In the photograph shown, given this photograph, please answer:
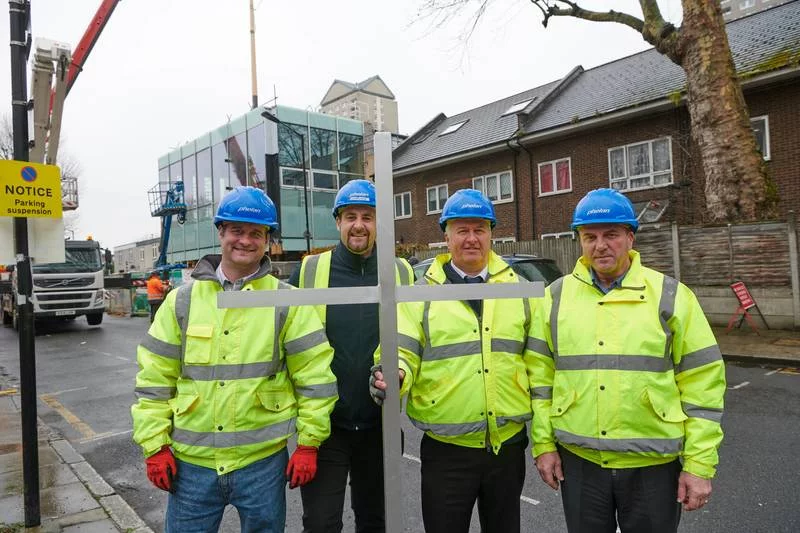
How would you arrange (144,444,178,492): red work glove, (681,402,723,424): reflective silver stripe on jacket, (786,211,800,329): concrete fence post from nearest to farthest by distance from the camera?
(681,402,723,424): reflective silver stripe on jacket → (144,444,178,492): red work glove → (786,211,800,329): concrete fence post

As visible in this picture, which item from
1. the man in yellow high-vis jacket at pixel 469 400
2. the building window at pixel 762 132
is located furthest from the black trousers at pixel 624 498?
the building window at pixel 762 132

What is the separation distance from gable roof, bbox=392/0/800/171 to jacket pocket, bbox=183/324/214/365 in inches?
625

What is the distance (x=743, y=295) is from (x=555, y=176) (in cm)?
991

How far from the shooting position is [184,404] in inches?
85.2


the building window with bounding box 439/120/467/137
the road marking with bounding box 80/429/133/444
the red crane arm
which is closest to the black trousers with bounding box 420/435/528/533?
the road marking with bounding box 80/429/133/444

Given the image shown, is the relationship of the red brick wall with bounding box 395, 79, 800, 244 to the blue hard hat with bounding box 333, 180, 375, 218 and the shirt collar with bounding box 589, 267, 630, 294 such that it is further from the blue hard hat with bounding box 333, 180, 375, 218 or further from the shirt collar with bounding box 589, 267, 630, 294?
the blue hard hat with bounding box 333, 180, 375, 218

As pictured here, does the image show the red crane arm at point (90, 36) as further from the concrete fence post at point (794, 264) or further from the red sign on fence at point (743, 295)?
the concrete fence post at point (794, 264)

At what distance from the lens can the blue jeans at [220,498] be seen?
220cm

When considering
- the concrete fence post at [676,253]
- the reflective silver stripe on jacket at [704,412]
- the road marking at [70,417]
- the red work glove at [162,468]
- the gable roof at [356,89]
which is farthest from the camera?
the gable roof at [356,89]

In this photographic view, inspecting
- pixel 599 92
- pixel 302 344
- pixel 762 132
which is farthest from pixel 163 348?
pixel 599 92

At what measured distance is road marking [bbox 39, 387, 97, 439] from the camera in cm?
621

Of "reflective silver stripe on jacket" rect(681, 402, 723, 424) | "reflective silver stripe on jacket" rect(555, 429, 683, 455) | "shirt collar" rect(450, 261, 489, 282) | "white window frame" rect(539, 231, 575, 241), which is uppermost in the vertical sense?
"white window frame" rect(539, 231, 575, 241)

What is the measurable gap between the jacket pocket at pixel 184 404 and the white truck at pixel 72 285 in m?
16.7

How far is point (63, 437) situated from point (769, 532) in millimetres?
6543
